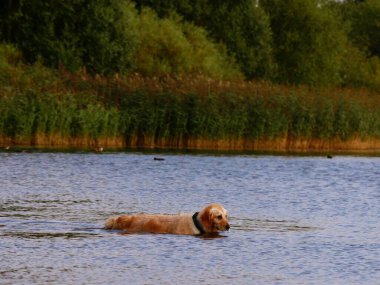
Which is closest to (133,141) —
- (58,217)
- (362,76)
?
(58,217)

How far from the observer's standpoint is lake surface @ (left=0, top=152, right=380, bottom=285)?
15.3 meters

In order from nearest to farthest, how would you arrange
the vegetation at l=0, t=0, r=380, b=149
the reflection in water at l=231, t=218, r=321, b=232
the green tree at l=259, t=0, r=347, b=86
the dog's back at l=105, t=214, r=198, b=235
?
the dog's back at l=105, t=214, r=198, b=235
the reflection in water at l=231, t=218, r=321, b=232
the vegetation at l=0, t=0, r=380, b=149
the green tree at l=259, t=0, r=347, b=86

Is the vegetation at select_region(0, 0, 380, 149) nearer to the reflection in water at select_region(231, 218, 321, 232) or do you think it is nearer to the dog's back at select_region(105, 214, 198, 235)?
the reflection in water at select_region(231, 218, 321, 232)

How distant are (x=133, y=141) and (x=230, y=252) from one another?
1008 inches

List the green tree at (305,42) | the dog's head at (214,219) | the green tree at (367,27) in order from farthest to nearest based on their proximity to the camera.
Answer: the green tree at (367,27), the green tree at (305,42), the dog's head at (214,219)

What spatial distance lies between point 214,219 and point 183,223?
546 millimetres

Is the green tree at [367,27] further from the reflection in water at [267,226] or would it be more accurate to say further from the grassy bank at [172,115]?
the reflection in water at [267,226]

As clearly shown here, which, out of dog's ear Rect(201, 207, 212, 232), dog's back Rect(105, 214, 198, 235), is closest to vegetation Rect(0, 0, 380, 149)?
dog's back Rect(105, 214, 198, 235)

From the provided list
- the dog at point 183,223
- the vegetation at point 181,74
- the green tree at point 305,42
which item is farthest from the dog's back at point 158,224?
the green tree at point 305,42

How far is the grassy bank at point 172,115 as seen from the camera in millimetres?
39656

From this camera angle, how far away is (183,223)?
18.7m

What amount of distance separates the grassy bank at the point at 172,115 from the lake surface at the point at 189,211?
3.70 metres

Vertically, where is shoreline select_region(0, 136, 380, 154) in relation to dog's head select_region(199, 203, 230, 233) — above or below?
above

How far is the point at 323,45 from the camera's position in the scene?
6944cm
